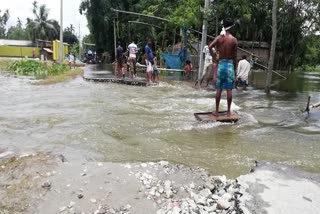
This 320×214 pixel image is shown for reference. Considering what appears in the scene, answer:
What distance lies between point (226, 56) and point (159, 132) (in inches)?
80.0

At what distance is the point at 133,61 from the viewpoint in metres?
15.1

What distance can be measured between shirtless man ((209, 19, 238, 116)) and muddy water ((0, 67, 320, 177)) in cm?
80

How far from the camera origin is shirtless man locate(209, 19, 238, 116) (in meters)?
6.66

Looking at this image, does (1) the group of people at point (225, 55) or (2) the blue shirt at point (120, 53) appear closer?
(1) the group of people at point (225, 55)

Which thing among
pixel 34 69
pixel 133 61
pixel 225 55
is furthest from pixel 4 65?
pixel 225 55

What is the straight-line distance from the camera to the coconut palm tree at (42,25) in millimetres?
60156

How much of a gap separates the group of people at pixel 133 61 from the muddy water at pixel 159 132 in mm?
4282

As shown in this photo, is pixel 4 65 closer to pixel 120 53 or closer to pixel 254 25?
pixel 120 53

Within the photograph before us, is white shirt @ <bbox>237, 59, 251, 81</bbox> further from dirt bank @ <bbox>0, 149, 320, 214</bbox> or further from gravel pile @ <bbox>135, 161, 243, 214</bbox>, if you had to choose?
gravel pile @ <bbox>135, 161, 243, 214</bbox>

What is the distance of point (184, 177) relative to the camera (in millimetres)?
3637

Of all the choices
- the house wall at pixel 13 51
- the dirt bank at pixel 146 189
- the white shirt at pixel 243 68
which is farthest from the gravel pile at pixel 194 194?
the house wall at pixel 13 51

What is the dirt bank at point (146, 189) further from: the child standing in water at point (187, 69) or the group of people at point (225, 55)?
the child standing in water at point (187, 69)

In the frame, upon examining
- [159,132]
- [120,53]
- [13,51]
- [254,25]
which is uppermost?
[254,25]

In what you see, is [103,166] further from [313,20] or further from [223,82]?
[313,20]
